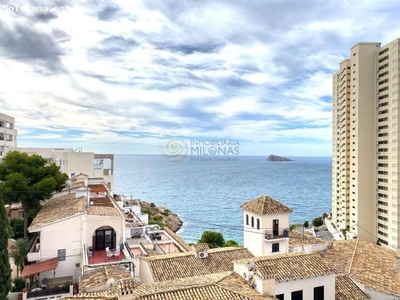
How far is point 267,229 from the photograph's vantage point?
2234 centimetres

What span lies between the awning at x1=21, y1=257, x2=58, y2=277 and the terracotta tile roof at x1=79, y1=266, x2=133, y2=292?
13.3 ft

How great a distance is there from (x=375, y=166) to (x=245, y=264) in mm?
50455

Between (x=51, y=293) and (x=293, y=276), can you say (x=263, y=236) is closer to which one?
(x=293, y=276)

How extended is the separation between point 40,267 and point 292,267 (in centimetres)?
1598

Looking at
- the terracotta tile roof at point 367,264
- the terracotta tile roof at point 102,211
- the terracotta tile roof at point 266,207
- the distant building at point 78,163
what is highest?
the distant building at point 78,163

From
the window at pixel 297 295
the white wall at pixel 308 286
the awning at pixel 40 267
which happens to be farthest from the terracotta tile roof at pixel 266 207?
the awning at pixel 40 267

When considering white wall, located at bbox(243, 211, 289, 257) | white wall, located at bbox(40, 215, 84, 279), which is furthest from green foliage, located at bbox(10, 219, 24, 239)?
white wall, located at bbox(243, 211, 289, 257)

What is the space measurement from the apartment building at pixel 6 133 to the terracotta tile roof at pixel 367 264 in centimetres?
5429

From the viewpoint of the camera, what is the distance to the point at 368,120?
55.9 m

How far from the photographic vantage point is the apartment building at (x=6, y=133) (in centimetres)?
5191

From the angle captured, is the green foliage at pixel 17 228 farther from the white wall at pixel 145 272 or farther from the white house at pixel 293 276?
the white house at pixel 293 276

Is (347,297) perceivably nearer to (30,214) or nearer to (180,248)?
(180,248)

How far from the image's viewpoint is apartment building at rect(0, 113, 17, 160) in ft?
170

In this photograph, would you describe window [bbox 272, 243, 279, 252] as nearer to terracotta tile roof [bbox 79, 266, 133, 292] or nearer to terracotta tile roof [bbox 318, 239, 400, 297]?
terracotta tile roof [bbox 318, 239, 400, 297]
